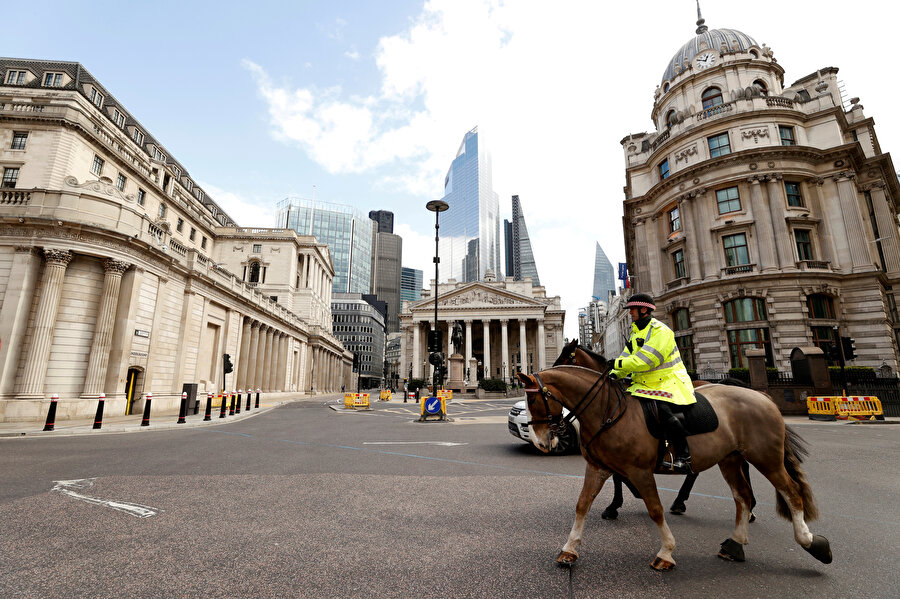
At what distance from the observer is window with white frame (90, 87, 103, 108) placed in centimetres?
3347

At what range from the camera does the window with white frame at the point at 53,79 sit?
31652 mm

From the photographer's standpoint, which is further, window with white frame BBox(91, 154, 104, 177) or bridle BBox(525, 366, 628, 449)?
window with white frame BBox(91, 154, 104, 177)

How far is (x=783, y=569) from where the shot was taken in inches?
138

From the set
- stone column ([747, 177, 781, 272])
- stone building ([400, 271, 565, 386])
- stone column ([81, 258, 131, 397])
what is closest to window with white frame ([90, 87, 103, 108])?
stone column ([81, 258, 131, 397])

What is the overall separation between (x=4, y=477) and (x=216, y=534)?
560 cm

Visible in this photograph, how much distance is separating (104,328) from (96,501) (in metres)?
17.1

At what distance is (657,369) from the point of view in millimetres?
3916

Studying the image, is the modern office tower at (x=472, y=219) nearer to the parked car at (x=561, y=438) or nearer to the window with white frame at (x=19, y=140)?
the window with white frame at (x=19, y=140)

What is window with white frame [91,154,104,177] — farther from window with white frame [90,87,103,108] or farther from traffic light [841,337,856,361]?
traffic light [841,337,856,361]

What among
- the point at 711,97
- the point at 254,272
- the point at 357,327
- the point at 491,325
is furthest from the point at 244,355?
the point at 357,327

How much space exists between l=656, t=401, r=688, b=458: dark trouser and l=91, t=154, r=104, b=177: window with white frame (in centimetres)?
A: 3991

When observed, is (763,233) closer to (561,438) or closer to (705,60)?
(705,60)

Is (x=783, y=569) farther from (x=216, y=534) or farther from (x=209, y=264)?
(x=209, y=264)

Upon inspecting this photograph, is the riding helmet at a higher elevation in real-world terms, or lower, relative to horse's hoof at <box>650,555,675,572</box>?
higher
